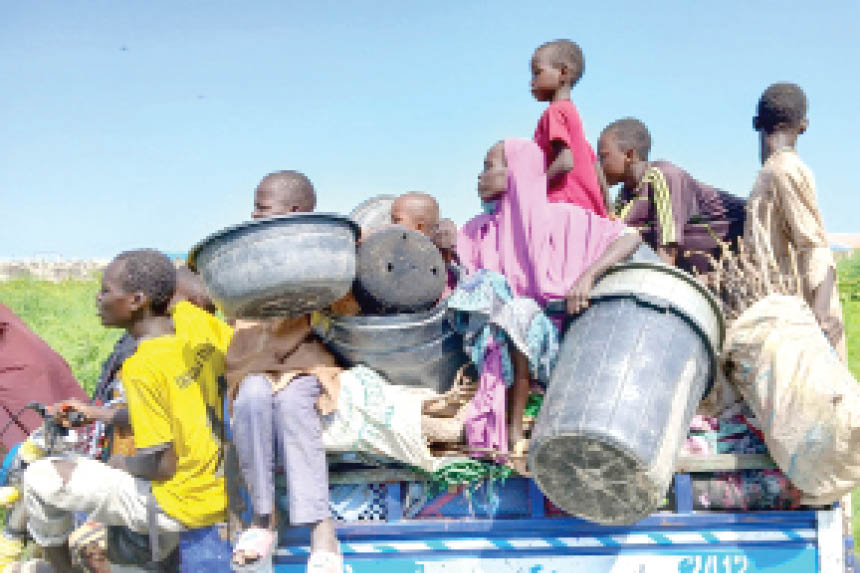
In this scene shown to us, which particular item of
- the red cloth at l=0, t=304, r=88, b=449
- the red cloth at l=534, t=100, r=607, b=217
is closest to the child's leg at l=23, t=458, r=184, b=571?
the red cloth at l=0, t=304, r=88, b=449

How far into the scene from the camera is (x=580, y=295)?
3285 mm

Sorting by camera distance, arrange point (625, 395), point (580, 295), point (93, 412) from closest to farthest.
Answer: point (625, 395)
point (580, 295)
point (93, 412)

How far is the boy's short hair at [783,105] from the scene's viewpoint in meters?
4.44

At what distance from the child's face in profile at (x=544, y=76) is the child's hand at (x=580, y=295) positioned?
1.41 meters

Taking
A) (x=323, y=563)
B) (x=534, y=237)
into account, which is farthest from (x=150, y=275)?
(x=534, y=237)

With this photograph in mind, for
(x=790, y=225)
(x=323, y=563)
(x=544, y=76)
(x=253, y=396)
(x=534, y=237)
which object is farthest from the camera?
(x=544, y=76)

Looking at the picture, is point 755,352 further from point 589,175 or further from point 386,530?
point 386,530

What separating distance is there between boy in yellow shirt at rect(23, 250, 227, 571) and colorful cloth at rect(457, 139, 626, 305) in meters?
1.31

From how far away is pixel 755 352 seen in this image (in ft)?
10.7

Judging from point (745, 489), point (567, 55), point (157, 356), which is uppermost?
point (567, 55)

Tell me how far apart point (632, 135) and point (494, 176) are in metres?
1.72

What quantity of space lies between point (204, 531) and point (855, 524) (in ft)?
14.7

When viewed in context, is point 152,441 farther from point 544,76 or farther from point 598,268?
point 544,76

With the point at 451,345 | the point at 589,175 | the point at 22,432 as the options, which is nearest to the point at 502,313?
the point at 451,345
